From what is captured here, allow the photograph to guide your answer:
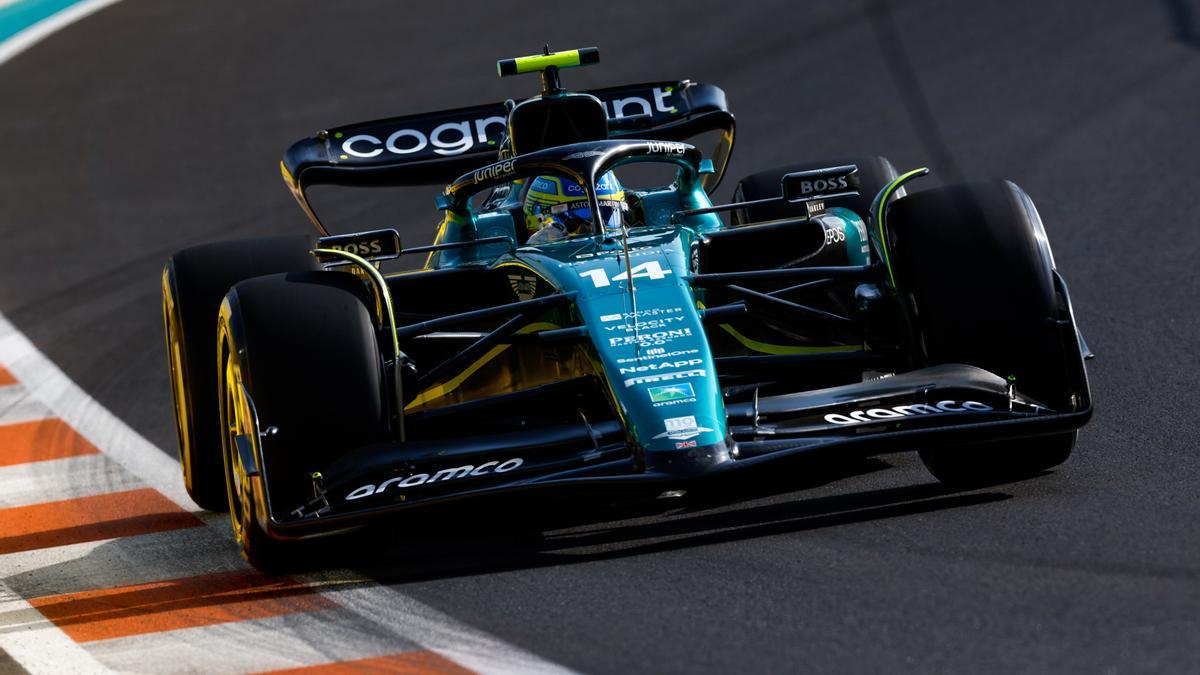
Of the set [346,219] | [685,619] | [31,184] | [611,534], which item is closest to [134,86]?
[31,184]

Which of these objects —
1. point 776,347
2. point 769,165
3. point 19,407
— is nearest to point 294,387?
point 776,347

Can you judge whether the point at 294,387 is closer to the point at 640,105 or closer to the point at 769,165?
the point at 640,105

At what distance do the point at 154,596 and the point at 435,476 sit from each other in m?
1.09

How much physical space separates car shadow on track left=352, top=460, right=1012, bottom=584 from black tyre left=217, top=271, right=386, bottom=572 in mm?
336

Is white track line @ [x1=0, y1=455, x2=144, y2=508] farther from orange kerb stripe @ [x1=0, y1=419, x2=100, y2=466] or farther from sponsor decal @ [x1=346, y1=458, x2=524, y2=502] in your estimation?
sponsor decal @ [x1=346, y1=458, x2=524, y2=502]

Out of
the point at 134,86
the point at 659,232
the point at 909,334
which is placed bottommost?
the point at 909,334

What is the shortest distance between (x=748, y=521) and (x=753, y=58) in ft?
39.0

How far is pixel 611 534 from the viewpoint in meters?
6.14

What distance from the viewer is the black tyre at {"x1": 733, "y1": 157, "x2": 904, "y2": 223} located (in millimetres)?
8812

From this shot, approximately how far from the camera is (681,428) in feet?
18.6

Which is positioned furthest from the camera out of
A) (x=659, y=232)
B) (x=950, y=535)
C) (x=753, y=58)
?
(x=753, y=58)

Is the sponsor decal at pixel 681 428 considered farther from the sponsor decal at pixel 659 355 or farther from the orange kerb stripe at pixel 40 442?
the orange kerb stripe at pixel 40 442

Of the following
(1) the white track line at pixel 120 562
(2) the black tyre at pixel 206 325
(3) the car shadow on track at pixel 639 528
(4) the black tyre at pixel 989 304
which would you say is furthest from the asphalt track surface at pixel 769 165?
(2) the black tyre at pixel 206 325

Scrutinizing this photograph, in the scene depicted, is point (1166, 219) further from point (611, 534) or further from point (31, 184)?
point (31, 184)
